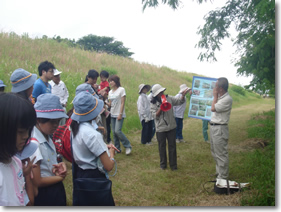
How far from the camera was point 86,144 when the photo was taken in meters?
2.10

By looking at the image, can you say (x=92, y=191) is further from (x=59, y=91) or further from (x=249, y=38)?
(x=249, y=38)

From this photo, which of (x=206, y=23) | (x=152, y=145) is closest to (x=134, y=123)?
(x=152, y=145)

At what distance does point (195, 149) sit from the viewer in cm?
646

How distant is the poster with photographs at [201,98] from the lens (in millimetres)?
5148

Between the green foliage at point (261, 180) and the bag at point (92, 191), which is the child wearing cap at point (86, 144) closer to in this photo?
the bag at point (92, 191)

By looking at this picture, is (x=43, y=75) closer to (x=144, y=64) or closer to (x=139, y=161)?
(x=139, y=161)

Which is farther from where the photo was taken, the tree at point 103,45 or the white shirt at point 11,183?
the tree at point 103,45

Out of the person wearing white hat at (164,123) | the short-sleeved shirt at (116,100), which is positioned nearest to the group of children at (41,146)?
the person wearing white hat at (164,123)

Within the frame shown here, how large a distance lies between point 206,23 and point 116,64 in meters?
8.12

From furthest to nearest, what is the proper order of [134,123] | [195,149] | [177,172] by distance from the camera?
[134,123] < [195,149] < [177,172]

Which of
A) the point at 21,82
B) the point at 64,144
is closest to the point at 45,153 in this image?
the point at 64,144

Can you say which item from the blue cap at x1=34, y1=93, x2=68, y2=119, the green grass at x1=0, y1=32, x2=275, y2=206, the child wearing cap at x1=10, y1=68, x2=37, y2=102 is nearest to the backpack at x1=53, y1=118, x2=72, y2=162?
the blue cap at x1=34, y1=93, x2=68, y2=119

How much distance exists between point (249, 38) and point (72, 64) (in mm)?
7911

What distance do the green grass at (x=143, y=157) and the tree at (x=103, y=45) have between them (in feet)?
2.01
